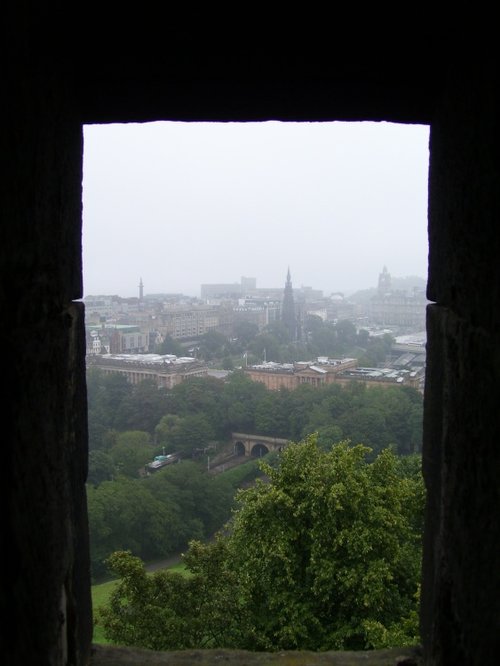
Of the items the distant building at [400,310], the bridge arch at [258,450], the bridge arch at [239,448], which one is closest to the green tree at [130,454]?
the bridge arch at [239,448]

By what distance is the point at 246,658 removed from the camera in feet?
6.84

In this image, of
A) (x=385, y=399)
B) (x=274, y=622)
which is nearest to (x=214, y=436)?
(x=385, y=399)

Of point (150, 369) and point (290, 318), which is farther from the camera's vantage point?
point (290, 318)

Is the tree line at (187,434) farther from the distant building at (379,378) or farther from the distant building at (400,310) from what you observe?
the distant building at (400,310)

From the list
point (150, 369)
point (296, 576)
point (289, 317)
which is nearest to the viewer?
point (296, 576)

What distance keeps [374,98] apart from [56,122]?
973 millimetres

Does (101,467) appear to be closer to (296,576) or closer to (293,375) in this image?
(296,576)

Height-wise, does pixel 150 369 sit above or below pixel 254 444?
above

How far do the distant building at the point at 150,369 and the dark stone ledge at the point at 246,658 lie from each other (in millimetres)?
42143

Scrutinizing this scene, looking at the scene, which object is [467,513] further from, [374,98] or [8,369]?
[374,98]

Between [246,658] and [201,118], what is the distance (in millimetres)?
1901

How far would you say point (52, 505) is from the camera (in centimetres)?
146

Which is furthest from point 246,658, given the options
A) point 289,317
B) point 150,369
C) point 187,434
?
point 289,317

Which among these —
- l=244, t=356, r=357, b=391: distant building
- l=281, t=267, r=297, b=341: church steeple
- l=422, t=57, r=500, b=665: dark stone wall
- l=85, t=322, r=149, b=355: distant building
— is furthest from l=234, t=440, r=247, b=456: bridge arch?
l=281, t=267, r=297, b=341: church steeple
